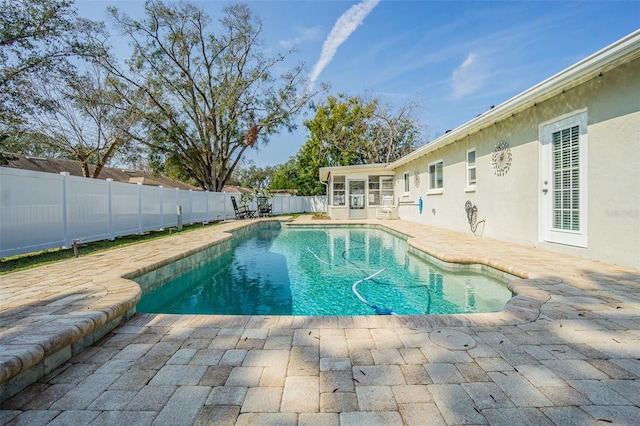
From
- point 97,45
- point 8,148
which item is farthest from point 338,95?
point 8,148

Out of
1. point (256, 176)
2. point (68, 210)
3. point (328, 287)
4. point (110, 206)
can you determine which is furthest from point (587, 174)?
point (256, 176)

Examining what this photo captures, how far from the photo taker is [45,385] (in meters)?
1.75

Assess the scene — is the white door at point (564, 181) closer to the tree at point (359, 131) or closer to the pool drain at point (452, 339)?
the pool drain at point (452, 339)

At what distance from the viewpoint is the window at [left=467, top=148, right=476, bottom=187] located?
7.78 metres

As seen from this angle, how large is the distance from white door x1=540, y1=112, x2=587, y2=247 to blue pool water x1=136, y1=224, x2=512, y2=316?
1796 mm

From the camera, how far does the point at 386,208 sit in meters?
14.5

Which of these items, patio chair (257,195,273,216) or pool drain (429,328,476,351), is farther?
patio chair (257,195,273,216)

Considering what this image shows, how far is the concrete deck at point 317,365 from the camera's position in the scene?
1473mm

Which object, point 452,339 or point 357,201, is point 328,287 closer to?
point 452,339

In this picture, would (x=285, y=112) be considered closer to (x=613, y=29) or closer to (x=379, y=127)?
(x=379, y=127)

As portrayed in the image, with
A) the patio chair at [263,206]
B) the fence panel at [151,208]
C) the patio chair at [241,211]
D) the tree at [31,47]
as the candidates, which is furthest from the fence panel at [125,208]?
the patio chair at [263,206]

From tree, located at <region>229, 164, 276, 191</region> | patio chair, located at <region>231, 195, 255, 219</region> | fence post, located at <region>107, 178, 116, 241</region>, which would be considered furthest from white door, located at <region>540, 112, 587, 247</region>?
tree, located at <region>229, 164, 276, 191</region>

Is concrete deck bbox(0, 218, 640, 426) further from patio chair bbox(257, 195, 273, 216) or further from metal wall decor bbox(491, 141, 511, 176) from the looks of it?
patio chair bbox(257, 195, 273, 216)

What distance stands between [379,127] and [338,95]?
4359mm
